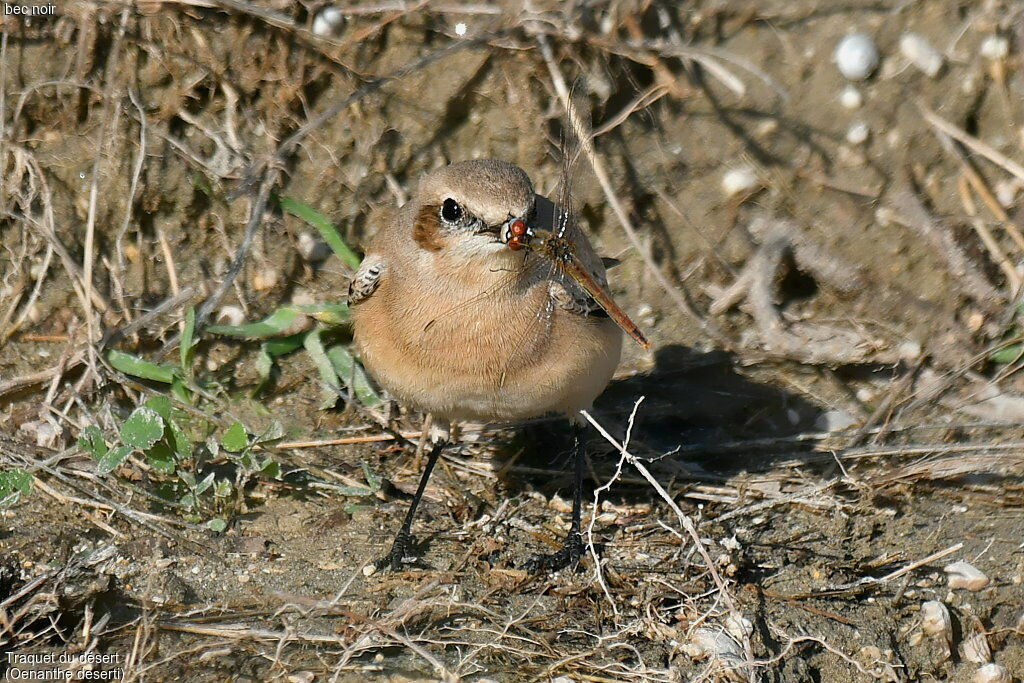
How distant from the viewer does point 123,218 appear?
6.37m

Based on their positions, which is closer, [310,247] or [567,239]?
[567,239]

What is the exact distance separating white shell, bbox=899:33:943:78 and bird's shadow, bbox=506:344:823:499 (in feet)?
6.66

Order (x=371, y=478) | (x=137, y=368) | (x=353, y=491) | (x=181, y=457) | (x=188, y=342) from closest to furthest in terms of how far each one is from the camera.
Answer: (x=181, y=457) < (x=353, y=491) < (x=371, y=478) < (x=137, y=368) < (x=188, y=342)

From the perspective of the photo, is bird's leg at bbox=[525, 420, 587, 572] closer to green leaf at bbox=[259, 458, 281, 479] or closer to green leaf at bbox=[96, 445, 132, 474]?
green leaf at bbox=[259, 458, 281, 479]

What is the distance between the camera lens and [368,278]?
17.2ft

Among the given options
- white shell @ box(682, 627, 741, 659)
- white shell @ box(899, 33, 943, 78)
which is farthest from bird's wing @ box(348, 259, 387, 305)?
white shell @ box(899, 33, 943, 78)

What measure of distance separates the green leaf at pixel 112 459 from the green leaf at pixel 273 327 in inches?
49.3

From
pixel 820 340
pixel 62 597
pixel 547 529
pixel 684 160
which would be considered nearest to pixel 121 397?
pixel 62 597

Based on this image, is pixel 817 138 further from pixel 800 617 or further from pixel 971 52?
pixel 800 617

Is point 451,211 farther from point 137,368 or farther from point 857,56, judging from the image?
point 857,56

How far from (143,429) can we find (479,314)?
5.33 feet

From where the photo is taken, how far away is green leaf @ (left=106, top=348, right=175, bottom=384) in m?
6.02

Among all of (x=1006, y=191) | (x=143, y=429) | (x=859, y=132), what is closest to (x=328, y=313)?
(x=143, y=429)

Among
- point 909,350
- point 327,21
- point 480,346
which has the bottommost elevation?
point 909,350
